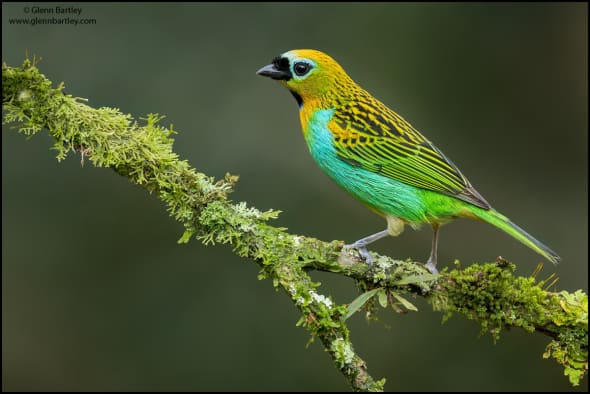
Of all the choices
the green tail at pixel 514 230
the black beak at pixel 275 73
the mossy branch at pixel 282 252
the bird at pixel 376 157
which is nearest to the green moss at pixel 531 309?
the mossy branch at pixel 282 252

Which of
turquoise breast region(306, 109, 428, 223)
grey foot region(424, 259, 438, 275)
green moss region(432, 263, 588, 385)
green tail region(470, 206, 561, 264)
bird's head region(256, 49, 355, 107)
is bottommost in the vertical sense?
green moss region(432, 263, 588, 385)

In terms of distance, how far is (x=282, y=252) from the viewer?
345 centimetres

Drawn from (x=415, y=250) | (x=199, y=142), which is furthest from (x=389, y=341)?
(x=199, y=142)

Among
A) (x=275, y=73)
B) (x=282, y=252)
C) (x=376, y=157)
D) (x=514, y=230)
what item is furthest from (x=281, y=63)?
(x=514, y=230)

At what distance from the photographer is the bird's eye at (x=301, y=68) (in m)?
4.73

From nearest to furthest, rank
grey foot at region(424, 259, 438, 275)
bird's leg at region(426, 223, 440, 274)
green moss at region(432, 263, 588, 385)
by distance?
green moss at region(432, 263, 588, 385)
grey foot at region(424, 259, 438, 275)
bird's leg at region(426, 223, 440, 274)

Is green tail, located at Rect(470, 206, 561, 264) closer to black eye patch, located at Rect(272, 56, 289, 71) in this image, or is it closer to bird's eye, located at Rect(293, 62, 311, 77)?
bird's eye, located at Rect(293, 62, 311, 77)

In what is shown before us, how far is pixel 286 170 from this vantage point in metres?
6.34

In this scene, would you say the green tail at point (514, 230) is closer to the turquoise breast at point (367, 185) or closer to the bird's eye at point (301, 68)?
the turquoise breast at point (367, 185)

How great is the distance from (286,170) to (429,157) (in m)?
2.05

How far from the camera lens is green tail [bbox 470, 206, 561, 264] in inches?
153

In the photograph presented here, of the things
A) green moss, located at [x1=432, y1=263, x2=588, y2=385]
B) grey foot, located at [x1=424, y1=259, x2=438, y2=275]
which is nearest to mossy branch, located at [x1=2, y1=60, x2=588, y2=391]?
green moss, located at [x1=432, y1=263, x2=588, y2=385]

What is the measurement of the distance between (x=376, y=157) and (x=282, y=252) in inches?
50.7

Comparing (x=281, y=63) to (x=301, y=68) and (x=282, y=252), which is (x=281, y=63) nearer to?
(x=301, y=68)
